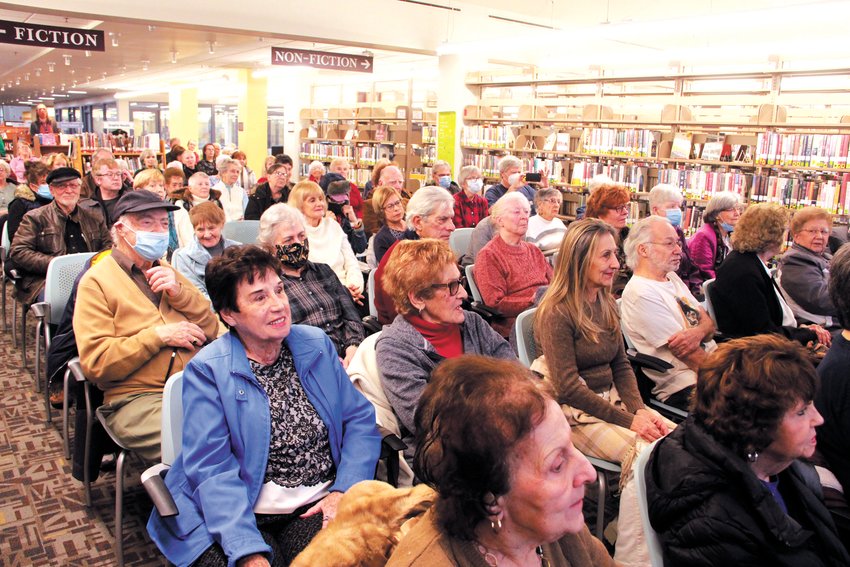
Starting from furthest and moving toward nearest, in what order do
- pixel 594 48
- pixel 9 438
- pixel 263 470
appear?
pixel 594 48 < pixel 9 438 < pixel 263 470

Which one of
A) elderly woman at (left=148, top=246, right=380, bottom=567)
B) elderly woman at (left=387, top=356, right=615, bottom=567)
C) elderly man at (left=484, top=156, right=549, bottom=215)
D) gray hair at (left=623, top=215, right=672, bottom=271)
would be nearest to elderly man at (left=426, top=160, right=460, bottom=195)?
elderly man at (left=484, top=156, right=549, bottom=215)

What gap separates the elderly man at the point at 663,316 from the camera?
3.27m

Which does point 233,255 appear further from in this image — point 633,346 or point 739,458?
point 633,346

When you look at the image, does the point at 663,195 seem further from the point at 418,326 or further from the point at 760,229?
the point at 418,326

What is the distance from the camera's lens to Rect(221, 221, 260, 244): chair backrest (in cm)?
514

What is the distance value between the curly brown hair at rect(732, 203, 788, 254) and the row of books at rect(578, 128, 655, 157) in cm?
418

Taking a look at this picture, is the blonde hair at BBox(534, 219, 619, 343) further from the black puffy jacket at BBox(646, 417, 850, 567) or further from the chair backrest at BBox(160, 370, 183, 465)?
the chair backrest at BBox(160, 370, 183, 465)

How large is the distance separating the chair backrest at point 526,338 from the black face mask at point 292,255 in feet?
3.87

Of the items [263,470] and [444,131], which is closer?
[263,470]

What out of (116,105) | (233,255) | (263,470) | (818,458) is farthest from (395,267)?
(116,105)

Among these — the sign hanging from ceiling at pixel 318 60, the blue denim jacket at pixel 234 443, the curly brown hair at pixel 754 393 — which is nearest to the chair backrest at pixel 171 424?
the blue denim jacket at pixel 234 443

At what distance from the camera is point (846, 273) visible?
2.41 metres

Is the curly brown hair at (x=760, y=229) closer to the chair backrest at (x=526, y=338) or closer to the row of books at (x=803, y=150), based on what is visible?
the chair backrest at (x=526, y=338)

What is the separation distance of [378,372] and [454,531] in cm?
129
